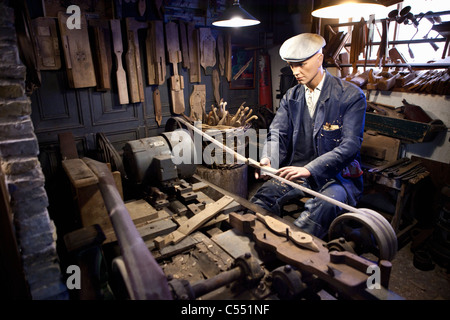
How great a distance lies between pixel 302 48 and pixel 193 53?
9.76 ft

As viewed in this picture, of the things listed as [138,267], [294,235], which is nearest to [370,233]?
[294,235]

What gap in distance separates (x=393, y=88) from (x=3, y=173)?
4825 mm

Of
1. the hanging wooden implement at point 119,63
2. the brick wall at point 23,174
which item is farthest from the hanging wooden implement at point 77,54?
the brick wall at point 23,174

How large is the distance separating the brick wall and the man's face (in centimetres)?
238

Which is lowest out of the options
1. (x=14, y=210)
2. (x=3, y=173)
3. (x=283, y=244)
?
(x=283, y=244)

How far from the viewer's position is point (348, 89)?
317cm

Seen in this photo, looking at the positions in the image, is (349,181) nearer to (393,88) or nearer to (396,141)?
(396,141)

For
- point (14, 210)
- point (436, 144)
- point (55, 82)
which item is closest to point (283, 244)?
point (14, 210)

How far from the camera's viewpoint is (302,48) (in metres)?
3.08

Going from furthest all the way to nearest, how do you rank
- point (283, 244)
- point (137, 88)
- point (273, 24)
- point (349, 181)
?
point (273, 24) < point (137, 88) < point (349, 181) < point (283, 244)

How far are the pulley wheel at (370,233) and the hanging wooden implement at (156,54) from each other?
3930mm

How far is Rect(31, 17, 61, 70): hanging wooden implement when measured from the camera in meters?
4.12

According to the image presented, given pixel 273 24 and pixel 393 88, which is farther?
pixel 273 24

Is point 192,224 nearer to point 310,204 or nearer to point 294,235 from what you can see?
point 294,235
